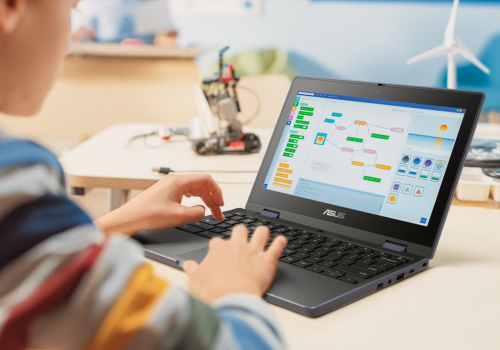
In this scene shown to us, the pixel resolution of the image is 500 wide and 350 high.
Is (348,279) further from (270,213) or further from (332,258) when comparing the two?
(270,213)

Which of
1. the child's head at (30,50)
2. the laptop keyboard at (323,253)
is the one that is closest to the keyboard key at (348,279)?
the laptop keyboard at (323,253)

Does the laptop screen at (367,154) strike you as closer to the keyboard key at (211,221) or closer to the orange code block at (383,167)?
the orange code block at (383,167)

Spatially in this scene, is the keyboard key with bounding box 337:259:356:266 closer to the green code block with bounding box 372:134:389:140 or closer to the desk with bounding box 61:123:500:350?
the desk with bounding box 61:123:500:350

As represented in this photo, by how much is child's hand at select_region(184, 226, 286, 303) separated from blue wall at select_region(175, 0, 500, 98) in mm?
2852

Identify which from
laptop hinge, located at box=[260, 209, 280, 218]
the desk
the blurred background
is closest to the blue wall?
the blurred background

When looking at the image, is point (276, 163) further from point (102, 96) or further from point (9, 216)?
point (102, 96)

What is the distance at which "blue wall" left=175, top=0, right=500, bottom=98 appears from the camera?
122 inches

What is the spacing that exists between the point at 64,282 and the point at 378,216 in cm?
53

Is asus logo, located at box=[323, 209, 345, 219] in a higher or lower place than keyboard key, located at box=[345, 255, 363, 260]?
higher

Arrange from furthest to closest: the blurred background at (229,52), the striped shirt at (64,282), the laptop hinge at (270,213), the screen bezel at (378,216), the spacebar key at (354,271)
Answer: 1. the blurred background at (229,52)
2. the laptop hinge at (270,213)
3. the screen bezel at (378,216)
4. the spacebar key at (354,271)
5. the striped shirt at (64,282)

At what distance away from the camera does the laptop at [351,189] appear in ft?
2.01

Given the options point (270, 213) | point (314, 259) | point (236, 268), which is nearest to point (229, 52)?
point (270, 213)

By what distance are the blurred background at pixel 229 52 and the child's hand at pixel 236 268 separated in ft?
8.28

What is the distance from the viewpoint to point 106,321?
0.32 meters
